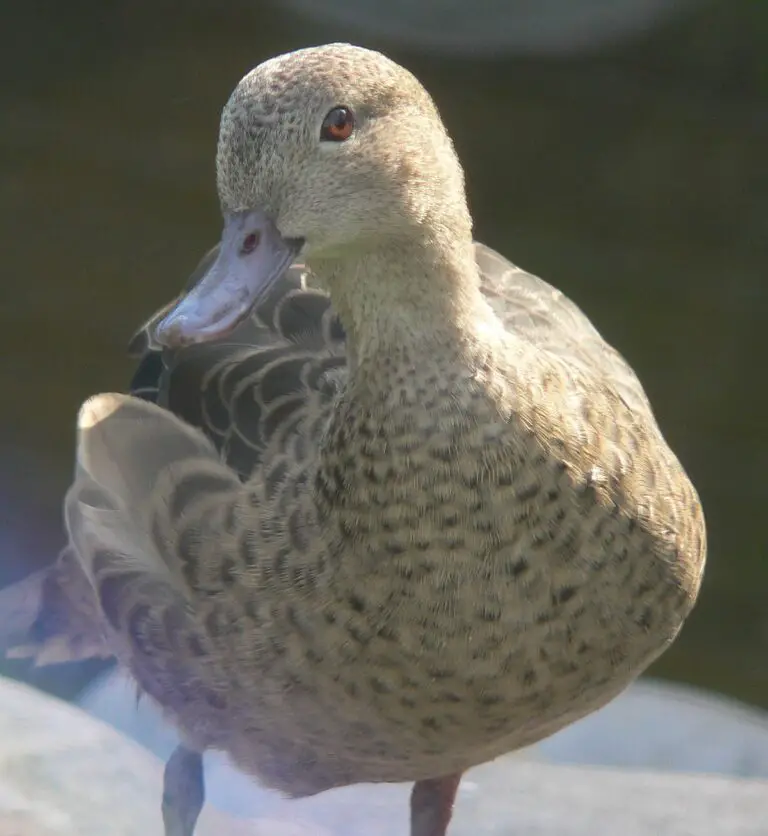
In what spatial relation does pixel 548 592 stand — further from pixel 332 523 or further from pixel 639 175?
pixel 639 175

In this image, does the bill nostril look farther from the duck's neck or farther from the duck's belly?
the duck's belly

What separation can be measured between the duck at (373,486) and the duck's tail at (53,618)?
1.02ft

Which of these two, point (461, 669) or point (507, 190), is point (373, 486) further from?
point (507, 190)

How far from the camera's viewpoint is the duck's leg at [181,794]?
1707 mm

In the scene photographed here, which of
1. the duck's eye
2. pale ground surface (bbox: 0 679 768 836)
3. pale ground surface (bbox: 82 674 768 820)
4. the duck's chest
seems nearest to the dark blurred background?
pale ground surface (bbox: 82 674 768 820)

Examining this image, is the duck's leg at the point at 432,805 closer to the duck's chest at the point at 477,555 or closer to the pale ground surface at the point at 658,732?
the pale ground surface at the point at 658,732

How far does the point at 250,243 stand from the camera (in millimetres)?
1060

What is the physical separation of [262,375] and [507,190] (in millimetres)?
2027

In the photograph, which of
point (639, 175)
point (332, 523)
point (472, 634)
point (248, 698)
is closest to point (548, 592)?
point (472, 634)

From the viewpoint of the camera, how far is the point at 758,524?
2.50 m

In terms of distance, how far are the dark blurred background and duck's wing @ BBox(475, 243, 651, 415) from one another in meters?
0.92

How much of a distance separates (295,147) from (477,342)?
0.23 meters

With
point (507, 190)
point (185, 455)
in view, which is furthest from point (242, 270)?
point (507, 190)

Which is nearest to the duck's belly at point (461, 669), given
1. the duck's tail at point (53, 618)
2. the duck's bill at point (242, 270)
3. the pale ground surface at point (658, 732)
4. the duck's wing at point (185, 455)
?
the duck's wing at point (185, 455)
